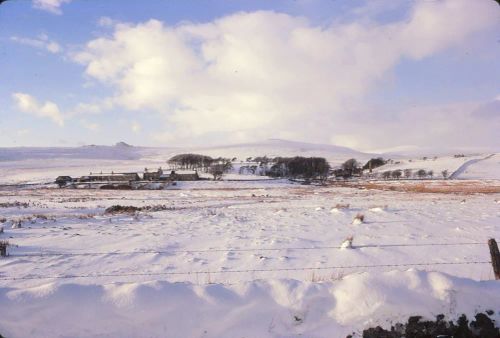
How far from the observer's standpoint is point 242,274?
29.7 feet

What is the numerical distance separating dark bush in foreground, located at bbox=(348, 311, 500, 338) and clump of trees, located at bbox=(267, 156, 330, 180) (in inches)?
4675

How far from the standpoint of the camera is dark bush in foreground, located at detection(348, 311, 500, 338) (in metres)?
4.84

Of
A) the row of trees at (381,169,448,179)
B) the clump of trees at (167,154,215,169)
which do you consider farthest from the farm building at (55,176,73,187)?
the row of trees at (381,169,448,179)

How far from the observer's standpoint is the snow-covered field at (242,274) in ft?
17.0

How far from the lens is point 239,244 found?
1247 centimetres

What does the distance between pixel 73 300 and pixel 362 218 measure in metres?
12.9

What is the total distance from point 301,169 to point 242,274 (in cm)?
12363

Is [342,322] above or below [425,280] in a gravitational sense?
below

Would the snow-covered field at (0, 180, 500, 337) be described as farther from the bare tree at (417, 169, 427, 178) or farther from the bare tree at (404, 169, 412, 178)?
the bare tree at (404, 169, 412, 178)

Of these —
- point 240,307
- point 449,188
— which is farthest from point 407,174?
point 240,307

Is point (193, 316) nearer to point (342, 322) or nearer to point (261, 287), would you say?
point (261, 287)

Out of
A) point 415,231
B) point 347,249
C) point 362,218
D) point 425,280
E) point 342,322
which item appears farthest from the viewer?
point 362,218

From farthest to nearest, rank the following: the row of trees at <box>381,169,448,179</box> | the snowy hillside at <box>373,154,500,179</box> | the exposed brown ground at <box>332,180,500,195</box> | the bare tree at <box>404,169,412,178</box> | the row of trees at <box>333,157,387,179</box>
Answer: the row of trees at <box>333,157,387,179</box>, the bare tree at <box>404,169,412,178</box>, the row of trees at <box>381,169,448,179</box>, the snowy hillside at <box>373,154,500,179</box>, the exposed brown ground at <box>332,180,500,195</box>

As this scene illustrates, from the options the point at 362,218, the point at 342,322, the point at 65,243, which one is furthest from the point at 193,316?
the point at 362,218
